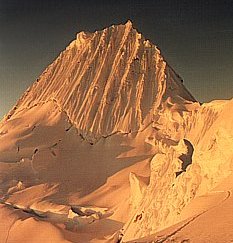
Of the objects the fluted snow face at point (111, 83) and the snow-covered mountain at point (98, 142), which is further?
the fluted snow face at point (111, 83)

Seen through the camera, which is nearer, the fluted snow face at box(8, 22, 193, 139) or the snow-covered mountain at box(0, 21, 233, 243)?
the snow-covered mountain at box(0, 21, 233, 243)

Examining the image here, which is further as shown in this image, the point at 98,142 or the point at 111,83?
the point at 111,83

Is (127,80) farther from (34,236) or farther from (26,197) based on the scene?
→ (34,236)

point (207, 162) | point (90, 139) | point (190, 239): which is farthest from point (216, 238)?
point (90, 139)
